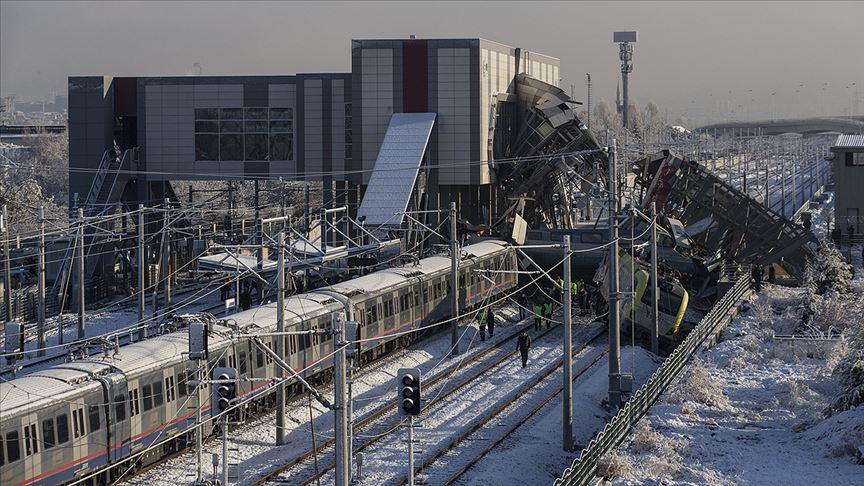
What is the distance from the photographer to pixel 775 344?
38.4m

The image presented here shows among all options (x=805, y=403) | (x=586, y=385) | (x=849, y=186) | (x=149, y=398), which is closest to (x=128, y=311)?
(x=586, y=385)

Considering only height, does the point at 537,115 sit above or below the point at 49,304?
above

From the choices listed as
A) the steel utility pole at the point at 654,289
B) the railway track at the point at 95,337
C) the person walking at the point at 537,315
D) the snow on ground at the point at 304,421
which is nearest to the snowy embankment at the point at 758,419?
the steel utility pole at the point at 654,289

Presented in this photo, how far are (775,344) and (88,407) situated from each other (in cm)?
2344

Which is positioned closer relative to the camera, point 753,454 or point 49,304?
point 753,454

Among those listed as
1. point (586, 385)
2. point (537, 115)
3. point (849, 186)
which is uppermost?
point (537, 115)

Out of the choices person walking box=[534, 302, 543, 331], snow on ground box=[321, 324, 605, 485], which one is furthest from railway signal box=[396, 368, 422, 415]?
person walking box=[534, 302, 543, 331]

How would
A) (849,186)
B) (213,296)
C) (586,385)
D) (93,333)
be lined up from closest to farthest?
1. (586,385)
2. (93,333)
3. (213,296)
4. (849,186)

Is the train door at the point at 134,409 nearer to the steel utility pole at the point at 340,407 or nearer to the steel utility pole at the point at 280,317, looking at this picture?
the steel utility pole at the point at 280,317

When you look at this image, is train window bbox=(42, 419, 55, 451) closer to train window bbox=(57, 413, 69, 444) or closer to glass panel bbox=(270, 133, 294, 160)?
train window bbox=(57, 413, 69, 444)

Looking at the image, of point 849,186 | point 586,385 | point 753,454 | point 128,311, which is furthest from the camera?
point 849,186

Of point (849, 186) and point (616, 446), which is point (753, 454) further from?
point (849, 186)

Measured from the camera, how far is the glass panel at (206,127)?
214ft

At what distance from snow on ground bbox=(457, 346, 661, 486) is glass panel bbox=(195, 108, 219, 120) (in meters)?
33.4
